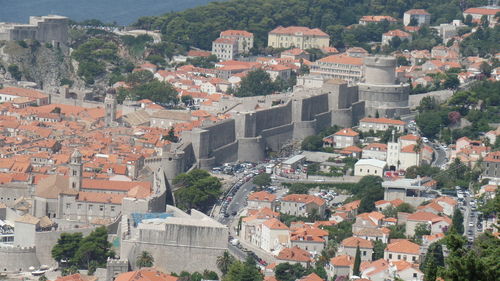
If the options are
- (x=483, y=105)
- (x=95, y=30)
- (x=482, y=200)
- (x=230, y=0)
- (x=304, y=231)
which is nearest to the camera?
(x=304, y=231)

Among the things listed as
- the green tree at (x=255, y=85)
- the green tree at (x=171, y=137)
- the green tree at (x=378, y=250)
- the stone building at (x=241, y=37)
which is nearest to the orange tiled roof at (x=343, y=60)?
the green tree at (x=255, y=85)

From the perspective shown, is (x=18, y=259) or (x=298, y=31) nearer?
(x=18, y=259)

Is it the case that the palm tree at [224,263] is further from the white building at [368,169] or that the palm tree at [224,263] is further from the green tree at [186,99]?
the green tree at [186,99]

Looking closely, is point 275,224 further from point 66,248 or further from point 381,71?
point 381,71

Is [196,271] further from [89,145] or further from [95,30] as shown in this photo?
[95,30]

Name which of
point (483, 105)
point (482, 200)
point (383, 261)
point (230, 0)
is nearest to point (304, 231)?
point (383, 261)

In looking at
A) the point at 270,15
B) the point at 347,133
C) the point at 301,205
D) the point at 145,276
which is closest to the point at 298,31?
the point at 270,15

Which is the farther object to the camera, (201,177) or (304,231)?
(201,177)
